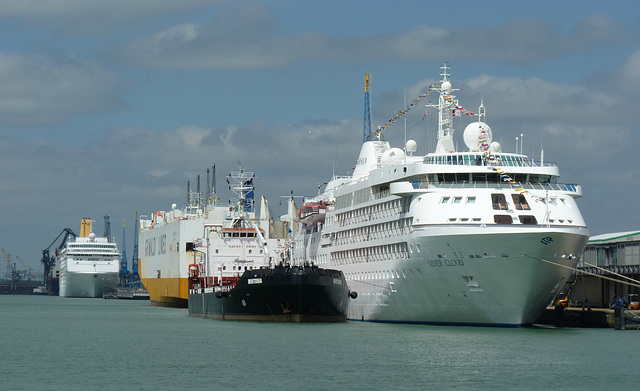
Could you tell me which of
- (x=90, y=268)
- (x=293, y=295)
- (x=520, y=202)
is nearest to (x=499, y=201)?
(x=520, y=202)

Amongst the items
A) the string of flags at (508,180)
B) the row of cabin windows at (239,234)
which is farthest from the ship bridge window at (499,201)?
the row of cabin windows at (239,234)

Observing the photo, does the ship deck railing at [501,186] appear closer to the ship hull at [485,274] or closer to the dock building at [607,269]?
the ship hull at [485,274]

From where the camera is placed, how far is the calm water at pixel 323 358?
35031 mm

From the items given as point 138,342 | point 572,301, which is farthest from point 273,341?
point 572,301

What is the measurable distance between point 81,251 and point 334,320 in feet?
412

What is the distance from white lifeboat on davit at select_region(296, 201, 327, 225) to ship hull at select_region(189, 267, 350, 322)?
11.0m

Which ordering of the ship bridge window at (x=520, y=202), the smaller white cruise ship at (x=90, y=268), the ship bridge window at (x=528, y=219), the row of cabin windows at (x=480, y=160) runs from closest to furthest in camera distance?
the ship bridge window at (x=528, y=219) → the ship bridge window at (x=520, y=202) → the row of cabin windows at (x=480, y=160) → the smaller white cruise ship at (x=90, y=268)

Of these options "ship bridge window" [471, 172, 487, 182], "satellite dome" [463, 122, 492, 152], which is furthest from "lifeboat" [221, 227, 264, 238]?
"ship bridge window" [471, 172, 487, 182]

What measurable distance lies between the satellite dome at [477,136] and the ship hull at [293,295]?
1168 cm

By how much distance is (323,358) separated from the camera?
1650 inches

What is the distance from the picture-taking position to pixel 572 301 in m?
73.4

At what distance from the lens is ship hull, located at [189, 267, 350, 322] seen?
60.7 metres

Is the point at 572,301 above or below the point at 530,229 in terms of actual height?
below

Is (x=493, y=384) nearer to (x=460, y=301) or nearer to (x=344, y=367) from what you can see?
(x=344, y=367)
